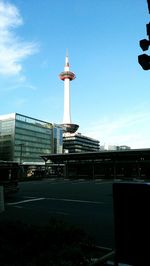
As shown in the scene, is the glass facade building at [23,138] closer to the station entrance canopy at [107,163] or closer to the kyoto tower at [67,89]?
the kyoto tower at [67,89]

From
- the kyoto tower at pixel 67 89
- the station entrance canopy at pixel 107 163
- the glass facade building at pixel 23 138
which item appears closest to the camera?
the station entrance canopy at pixel 107 163

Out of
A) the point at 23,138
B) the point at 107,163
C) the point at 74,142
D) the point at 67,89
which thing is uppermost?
the point at 67,89

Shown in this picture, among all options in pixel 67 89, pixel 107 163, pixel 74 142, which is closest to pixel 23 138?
pixel 74 142

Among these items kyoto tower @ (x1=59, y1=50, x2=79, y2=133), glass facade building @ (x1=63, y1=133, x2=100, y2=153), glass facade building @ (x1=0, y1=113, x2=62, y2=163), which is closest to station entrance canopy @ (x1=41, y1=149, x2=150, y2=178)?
glass facade building @ (x1=0, y1=113, x2=62, y2=163)

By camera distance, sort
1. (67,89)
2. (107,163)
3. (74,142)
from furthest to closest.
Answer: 1. (74,142)
2. (67,89)
3. (107,163)

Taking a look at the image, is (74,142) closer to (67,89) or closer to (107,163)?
(67,89)

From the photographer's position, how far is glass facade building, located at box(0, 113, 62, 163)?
11719cm

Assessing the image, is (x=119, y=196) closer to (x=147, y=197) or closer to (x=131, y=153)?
(x=147, y=197)

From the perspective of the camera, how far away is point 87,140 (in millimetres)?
175375

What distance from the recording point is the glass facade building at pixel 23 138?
11719 centimetres

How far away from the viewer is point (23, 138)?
4779 inches

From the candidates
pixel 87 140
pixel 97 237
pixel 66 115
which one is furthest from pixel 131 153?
pixel 87 140

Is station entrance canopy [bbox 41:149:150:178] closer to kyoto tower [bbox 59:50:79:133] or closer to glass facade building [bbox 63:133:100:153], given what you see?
glass facade building [bbox 63:133:100:153]

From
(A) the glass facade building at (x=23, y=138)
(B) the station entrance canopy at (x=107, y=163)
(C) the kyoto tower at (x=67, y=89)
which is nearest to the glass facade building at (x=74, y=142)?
(C) the kyoto tower at (x=67, y=89)
